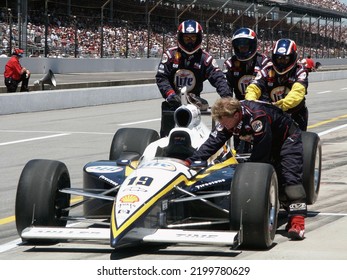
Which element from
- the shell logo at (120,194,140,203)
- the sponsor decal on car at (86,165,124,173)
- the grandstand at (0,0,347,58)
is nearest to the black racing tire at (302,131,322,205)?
the sponsor decal on car at (86,165,124,173)

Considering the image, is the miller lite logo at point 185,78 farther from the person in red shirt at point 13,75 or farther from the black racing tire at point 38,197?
the person in red shirt at point 13,75

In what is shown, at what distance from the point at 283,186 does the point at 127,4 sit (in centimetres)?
4575

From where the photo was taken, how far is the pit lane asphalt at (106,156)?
287 inches

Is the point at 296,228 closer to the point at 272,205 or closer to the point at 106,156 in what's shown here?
the point at 272,205

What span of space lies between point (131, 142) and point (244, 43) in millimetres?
2615

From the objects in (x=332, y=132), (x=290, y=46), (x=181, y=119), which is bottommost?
(x=332, y=132)

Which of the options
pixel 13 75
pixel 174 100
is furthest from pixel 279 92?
pixel 13 75

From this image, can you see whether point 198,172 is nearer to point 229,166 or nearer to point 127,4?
point 229,166

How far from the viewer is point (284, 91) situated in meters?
10.3

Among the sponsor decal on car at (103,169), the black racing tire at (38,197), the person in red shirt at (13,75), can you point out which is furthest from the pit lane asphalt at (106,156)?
the person in red shirt at (13,75)

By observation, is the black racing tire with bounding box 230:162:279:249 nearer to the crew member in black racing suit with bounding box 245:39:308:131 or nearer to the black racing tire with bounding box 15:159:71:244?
the black racing tire with bounding box 15:159:71:244

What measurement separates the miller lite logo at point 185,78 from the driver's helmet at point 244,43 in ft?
2.17
